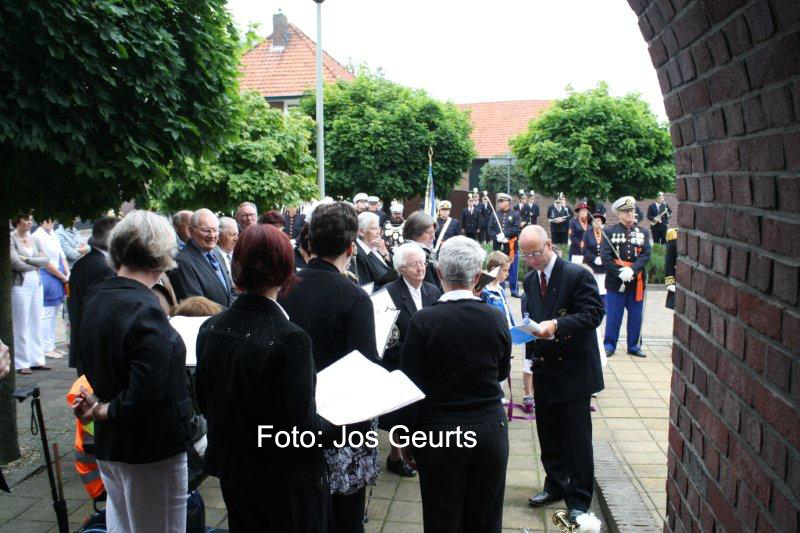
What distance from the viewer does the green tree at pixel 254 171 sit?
11133mm

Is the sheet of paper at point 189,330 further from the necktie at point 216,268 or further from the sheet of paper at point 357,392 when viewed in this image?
the necktie at point 216,268

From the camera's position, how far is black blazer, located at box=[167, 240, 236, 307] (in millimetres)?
5824

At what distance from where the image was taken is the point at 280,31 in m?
36.7

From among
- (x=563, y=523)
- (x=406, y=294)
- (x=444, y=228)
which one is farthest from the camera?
(x=444, y=228)

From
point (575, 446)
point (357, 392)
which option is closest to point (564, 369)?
point (575, 446)

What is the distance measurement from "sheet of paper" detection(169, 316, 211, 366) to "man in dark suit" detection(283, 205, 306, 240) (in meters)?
Result: 8.77

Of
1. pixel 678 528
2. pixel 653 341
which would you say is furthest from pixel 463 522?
pixel 653 341

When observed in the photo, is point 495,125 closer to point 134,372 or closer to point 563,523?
point 563,523

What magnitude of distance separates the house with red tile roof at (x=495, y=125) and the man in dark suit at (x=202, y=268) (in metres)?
38.4

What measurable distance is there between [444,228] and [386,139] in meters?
13.3

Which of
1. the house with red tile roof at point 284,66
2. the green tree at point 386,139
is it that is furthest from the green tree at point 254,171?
the house with red tile roof at point 284,66

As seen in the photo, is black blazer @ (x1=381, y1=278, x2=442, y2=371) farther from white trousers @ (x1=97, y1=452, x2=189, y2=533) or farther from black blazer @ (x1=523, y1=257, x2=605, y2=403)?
white trousers @ (x1=97, y1=452, x2=189, y2=533)

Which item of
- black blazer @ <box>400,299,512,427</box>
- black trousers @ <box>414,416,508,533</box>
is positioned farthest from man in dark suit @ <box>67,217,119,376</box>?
black trousers @ <box>414,416,508,533</box>

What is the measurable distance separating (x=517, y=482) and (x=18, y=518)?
350cm
